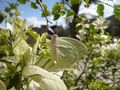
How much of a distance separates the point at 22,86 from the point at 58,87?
0.36 feet

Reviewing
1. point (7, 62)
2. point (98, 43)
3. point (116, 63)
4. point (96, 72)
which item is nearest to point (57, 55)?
point (7, 62)

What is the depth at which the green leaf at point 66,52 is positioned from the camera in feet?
1.95

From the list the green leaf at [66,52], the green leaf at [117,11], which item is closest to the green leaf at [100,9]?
the green leaf at [117,11]

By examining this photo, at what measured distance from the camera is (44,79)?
1.90 feet

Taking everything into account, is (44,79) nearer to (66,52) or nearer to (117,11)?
(66,52)

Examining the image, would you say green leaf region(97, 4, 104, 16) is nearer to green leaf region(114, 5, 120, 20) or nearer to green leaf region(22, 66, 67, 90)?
green leaf region(114, 5, 120, 20)

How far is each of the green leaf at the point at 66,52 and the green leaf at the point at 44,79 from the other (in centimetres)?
3

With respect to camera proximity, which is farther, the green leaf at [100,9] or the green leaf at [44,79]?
the green leaf at [100,9]

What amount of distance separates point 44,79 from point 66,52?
0.06 meters

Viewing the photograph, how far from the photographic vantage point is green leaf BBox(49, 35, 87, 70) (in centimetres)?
59

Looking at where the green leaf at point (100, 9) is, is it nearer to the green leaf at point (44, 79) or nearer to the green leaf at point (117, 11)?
the green leaf at point (117, 11)

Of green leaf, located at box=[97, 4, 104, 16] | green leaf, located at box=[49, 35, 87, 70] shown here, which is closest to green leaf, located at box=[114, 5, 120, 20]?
green leaf, located at box=[97, 4, 104, 16]

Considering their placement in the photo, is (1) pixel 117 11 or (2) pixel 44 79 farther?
(1) pixel 117 11

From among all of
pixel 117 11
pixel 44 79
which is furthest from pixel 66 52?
pixel 117 11
